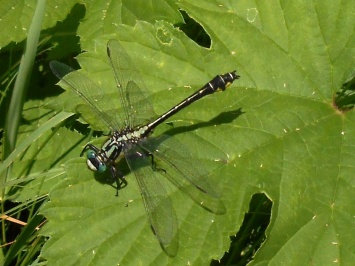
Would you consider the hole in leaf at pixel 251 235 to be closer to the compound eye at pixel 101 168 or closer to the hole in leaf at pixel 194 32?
the compound eye at pixel 101 168

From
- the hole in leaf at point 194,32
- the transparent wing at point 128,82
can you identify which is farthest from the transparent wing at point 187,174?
the hole in leaf at point 194,32

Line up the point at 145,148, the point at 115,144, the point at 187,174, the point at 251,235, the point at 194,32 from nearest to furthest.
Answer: the point at 187,174 → the point at 145,148 → the point at 115,144 → the point at 251,235 → the point at 194,32

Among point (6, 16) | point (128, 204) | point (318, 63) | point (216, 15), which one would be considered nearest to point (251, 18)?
point (216, 15)

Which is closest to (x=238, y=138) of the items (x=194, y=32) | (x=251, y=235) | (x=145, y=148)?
(x=145, y=148)

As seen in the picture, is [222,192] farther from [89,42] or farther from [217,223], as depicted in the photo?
[89,42]

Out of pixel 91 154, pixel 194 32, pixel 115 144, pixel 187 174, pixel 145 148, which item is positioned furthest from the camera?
pixel 194 32

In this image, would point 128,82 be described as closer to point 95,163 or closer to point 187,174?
point 95,163
